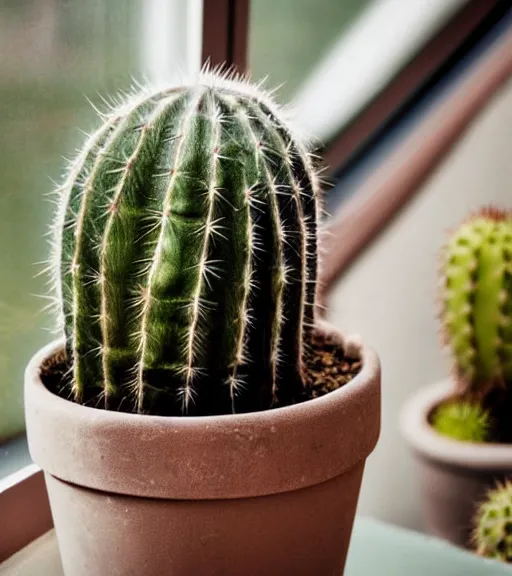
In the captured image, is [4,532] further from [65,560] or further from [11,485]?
[65,560]

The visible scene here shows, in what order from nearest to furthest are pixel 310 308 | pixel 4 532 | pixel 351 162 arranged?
pixel 310 308
pixel 4 532
pixel 351 162

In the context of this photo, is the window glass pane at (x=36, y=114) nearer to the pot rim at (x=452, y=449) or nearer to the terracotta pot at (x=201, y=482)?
the terracotta pot at (x=201, y=482)

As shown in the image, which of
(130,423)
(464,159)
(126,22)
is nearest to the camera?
(130,423)

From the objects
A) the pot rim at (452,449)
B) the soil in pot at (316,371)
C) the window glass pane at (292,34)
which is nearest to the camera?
the soil in pot at (316,371)

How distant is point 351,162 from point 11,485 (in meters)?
0.89

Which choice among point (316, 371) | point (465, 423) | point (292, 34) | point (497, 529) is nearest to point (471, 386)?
point (465, 423)

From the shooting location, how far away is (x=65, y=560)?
67cm

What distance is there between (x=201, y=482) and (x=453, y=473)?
0.67m

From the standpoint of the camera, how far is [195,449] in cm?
57

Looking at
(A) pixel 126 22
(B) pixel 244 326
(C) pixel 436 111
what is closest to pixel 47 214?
(A) pixel 126 22

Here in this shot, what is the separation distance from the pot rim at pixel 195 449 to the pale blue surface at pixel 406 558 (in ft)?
0.99

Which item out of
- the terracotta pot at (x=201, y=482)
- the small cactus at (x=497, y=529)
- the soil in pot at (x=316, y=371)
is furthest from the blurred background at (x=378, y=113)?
the small cactus at (x=497, y=529)

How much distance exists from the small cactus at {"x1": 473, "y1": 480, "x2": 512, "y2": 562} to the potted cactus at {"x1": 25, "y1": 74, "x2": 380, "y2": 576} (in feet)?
1.13

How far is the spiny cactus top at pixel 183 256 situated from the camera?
0.58m
